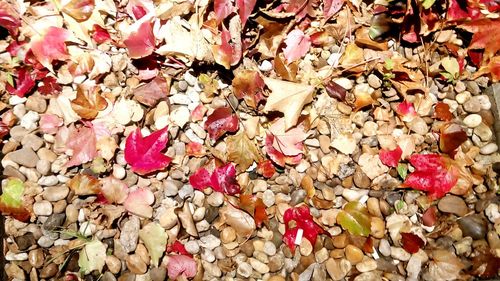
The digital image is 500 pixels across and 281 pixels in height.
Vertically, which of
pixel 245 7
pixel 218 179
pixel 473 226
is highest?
pixel 245 7

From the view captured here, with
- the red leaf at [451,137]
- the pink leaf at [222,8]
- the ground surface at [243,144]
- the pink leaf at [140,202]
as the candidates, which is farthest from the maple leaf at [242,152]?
the red leaf at [451,137]

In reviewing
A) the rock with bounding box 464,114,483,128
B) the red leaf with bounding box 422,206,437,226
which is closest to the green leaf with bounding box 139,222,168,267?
the red leaf with bounding box 422,206,437,226

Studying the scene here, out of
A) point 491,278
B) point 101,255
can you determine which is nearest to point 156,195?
point 101,255

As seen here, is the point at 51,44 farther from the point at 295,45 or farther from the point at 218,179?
the point at 295,45

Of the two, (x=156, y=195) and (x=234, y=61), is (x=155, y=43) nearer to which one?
(x=234, y=61)

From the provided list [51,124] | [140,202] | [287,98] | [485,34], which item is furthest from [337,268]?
[51,124]

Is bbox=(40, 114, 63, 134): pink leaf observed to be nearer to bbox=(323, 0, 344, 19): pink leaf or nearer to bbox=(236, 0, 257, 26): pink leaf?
bbox=(236, 0, 257, 26): pink leaf
